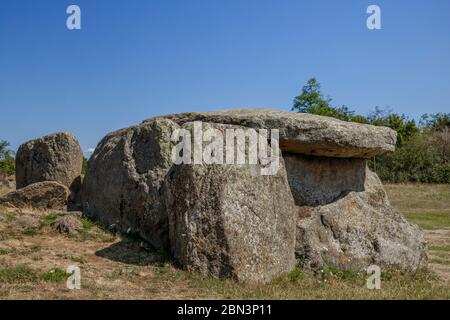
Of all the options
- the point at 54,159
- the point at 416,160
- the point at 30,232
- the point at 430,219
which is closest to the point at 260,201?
the point at 30,232

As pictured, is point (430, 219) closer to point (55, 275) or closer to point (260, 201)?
point (260, 201)

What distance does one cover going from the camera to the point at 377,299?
8.69 metres

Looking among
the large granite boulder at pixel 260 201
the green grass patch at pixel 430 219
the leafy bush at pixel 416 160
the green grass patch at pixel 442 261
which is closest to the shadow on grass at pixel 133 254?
the large granite boulder at pixel 260 201

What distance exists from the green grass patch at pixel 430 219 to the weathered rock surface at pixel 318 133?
9538mm

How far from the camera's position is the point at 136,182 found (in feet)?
42.4

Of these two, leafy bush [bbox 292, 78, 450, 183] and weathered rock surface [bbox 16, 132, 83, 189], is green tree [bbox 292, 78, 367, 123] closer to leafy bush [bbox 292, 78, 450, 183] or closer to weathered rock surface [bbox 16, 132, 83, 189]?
leafy bush [bbox 292, 78, 450, 183]

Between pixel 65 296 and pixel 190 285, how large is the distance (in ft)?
6.78

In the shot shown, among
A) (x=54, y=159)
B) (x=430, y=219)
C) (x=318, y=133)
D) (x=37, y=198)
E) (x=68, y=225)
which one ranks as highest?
(x=318, y=133)

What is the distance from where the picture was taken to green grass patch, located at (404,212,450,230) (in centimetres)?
2122

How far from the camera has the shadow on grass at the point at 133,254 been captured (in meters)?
10.7

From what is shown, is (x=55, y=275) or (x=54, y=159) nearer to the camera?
(x=55, y=275)

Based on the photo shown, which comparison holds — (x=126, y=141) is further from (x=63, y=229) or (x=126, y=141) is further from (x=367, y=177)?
(x=367, y=177)

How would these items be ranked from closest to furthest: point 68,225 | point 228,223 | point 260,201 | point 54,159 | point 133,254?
point 228,223 < point 260,201 < point 133,254 < point 68,225 < point 54,159

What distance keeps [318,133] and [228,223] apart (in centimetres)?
323
